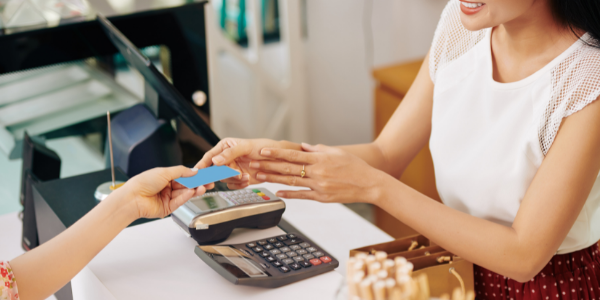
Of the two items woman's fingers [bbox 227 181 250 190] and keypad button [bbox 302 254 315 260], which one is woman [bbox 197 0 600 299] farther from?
keypad button [bbox 302 254 315 260]

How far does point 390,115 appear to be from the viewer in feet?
7.99

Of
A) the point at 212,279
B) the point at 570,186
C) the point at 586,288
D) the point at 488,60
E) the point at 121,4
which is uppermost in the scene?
the point at 121,4

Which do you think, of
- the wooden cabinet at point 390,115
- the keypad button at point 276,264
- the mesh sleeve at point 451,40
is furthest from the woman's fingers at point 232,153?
the wooden cabinet at point 390,115

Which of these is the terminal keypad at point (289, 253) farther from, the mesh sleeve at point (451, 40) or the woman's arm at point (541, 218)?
the mesh sleeve at point (451, 40)

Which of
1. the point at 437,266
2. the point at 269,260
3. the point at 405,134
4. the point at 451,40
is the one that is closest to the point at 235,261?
the point at 269,260

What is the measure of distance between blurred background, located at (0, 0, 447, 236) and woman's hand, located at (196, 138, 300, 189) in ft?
0.75

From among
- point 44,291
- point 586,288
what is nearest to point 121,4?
point 44,291

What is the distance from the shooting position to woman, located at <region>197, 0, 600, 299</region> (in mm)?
966

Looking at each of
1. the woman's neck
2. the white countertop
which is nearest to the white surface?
the white countertop

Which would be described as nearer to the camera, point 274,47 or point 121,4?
point 121,4

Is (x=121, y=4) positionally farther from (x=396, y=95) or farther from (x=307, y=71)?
(x=307, y=71)

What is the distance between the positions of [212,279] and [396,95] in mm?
1644

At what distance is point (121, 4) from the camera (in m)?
1.72

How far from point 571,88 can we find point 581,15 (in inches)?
5.1
